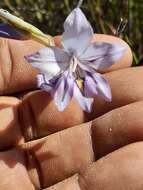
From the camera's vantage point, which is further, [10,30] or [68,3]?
[68,3]

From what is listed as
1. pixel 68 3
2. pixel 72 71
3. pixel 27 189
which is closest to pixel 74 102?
pixel 72 71

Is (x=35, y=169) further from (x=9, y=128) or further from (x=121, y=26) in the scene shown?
(x=121, y=26)

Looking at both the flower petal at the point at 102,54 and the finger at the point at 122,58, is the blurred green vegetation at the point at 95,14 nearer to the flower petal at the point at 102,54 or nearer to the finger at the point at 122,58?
the finger at the point at 122,58

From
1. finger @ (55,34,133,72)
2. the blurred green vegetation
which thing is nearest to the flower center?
finger @ (55,34,133,72)

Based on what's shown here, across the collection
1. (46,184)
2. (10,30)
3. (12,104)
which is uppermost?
(10,30)

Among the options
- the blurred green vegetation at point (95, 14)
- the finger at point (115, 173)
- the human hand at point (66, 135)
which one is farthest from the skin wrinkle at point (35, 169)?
the blurred green vegetation at point (95, 14)

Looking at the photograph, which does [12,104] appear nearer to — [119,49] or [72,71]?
[72,71]

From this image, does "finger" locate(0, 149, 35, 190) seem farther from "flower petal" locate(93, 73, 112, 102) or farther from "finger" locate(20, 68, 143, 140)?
"flower petal" locate(93, 73, 112, 102)
